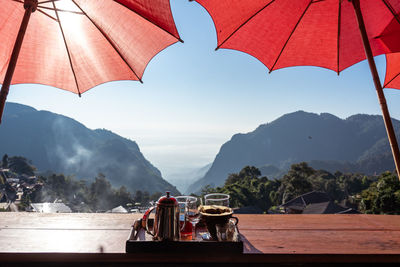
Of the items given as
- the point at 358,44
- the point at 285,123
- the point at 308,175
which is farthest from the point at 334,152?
the point at 358,44

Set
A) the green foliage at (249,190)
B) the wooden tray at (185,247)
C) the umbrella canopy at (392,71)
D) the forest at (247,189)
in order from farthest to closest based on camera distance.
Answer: the forest at (247,189), the green foliage at (249,190), the umbrella canopy at (392,71), the wooden tray at (185,247)

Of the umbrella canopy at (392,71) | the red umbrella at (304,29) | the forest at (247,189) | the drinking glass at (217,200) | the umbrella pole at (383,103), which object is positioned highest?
the red umbrella at (304,29)

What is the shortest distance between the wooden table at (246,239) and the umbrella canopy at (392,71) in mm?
1973

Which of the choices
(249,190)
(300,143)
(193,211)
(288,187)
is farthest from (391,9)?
(300,143)

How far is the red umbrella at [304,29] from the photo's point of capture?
2484 millimetres

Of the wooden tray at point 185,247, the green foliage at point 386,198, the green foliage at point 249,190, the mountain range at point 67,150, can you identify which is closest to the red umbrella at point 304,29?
the wooden tray at point 185,247

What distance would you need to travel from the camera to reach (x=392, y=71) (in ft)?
10.4

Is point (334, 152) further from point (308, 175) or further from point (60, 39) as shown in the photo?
point (60, 39)

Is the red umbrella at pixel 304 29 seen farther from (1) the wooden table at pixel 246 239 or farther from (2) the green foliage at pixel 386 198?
(2) the green foliage at pixel 386 198

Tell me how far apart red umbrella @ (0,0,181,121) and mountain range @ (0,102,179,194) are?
11347 centimetres

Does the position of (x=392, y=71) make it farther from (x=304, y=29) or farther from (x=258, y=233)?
(x=258, y=233)

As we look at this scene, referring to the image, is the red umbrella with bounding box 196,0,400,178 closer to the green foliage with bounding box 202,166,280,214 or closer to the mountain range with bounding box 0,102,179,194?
the green foliage with bounding box 202,166,280,214

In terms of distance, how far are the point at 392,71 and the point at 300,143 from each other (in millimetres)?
176155

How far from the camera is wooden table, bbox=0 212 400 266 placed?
1379 mm
